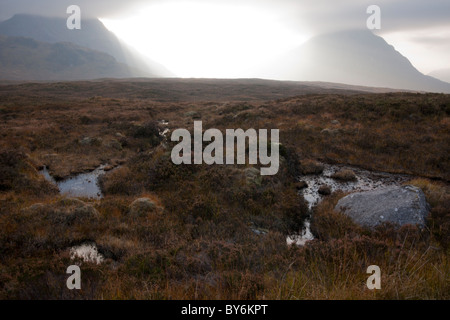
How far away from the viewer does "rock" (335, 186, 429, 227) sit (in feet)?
25.3

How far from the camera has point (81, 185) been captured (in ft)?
45.0

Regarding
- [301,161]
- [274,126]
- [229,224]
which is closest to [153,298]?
[229,224]

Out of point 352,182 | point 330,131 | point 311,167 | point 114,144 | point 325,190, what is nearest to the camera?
point 325,190

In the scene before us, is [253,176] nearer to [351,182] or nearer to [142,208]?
[351,182]

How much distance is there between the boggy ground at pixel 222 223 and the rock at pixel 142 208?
0.07m

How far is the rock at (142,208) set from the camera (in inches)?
361

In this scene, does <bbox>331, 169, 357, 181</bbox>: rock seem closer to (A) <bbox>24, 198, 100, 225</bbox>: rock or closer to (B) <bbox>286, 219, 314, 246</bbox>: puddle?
(B) <bbox>286, 219, 314, 246</bbox>: puddle

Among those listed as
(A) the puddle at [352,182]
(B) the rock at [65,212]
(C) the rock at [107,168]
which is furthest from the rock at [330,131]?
(B) the rock at [65,212]

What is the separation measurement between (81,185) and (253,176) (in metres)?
9.68

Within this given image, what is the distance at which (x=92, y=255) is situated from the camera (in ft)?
21.7

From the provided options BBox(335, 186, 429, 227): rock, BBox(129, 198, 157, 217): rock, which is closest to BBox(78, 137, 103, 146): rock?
BBox(129, 198, 157, 217): rock

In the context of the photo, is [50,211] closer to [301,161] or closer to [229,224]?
[229,224]

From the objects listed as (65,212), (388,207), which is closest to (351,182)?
(388,207)

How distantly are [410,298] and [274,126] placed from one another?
2119 centimetres
